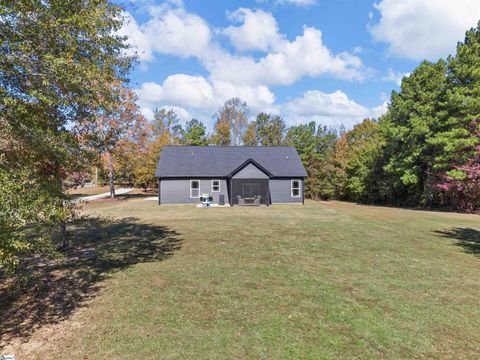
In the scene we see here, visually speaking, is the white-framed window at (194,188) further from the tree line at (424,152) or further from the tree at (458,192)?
the tree at (458,192)

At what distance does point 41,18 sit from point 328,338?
26.3ft

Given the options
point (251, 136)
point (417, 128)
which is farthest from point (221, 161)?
point (251, 136)

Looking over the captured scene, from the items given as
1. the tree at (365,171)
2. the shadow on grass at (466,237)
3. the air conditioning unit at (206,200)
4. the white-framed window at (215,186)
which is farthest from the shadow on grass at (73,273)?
the tree at (365,171)

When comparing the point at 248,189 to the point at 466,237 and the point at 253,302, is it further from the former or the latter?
the point at 253,302

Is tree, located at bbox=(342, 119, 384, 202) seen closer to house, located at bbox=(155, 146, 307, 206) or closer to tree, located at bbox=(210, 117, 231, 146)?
house, located at bbox=(155, 146, 307, 206)

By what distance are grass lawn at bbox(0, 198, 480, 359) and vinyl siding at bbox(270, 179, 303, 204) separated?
16277mm

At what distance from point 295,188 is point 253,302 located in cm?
2316

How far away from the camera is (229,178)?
28.3 m

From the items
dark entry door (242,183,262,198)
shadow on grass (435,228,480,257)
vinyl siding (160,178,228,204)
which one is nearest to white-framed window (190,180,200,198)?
vinyl siding (160,178,228,204)

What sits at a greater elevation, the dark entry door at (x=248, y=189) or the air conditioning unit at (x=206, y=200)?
the dark entry door at (x=248, y=189)

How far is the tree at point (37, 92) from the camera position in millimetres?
4972

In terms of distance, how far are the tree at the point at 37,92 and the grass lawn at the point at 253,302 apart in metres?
1.73

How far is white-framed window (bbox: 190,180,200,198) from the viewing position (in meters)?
29.0

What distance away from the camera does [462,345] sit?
5.12m
